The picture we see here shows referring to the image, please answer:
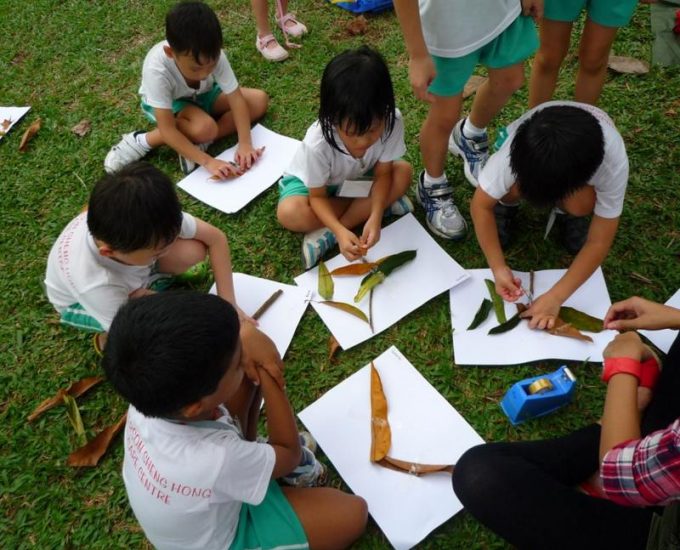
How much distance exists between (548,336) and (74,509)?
1.31 m

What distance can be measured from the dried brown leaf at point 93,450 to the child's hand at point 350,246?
2.60ft

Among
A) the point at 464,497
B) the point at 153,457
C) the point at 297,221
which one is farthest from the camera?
the point at 297,221

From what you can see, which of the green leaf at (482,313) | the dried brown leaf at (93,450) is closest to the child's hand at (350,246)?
the green leaf at (482,313)

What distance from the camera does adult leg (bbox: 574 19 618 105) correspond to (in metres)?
1.49

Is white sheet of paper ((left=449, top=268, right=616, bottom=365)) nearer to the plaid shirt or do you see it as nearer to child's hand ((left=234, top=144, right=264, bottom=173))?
the plaid shirt

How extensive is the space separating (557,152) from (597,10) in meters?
0.59

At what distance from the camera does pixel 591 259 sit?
1412mm

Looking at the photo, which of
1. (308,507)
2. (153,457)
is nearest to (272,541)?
(308,507)

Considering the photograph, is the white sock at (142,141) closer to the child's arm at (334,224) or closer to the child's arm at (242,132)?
the child's arm at (242,132)

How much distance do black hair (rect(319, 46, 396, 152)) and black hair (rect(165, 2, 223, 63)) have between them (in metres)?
0.59

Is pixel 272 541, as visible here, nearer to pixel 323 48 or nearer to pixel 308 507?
pixel 308 507

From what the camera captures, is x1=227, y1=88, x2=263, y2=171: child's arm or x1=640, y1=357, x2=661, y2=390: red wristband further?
x1=227, y1=88, x2=263, y2=171: child's arm

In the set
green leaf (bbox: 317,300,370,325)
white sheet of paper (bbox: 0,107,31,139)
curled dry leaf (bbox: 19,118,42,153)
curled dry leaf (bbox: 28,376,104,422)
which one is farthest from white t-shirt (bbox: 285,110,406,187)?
white sheet of paper (bbox: 0,107,31,139)

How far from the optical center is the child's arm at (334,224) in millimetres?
1576
